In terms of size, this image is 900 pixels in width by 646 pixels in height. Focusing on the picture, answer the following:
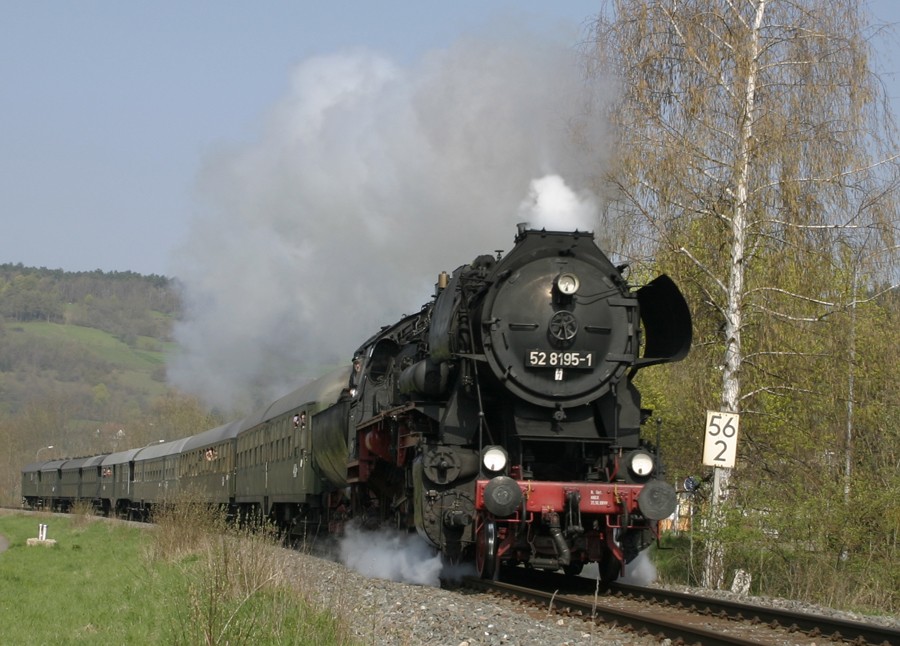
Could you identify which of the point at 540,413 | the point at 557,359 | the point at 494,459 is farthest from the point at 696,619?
the point at 557,359

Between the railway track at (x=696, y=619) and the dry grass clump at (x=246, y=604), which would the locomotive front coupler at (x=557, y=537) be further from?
the dry grass clump at (x=246, y=604)

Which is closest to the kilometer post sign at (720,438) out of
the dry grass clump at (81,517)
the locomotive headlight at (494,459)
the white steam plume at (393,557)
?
the locomotive headlight at (494,459)

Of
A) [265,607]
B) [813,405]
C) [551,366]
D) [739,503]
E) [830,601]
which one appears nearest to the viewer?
[265,607]

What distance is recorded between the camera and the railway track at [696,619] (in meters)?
7.76

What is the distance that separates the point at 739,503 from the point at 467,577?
445 cm

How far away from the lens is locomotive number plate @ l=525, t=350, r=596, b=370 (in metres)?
11.4

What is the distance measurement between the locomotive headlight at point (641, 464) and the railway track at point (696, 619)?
1115 millimetres

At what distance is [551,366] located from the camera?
1138cm

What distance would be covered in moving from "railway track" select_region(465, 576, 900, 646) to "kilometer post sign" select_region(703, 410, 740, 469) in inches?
83.5

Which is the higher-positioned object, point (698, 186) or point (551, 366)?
point (698, 186)

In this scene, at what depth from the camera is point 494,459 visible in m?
11.1

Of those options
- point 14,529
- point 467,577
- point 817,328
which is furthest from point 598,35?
point 14,529

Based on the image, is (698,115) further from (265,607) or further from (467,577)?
(265,607)

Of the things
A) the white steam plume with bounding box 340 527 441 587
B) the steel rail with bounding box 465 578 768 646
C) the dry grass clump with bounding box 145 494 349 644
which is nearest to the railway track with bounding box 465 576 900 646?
the steel rail with bounding box 465 578 768 646
